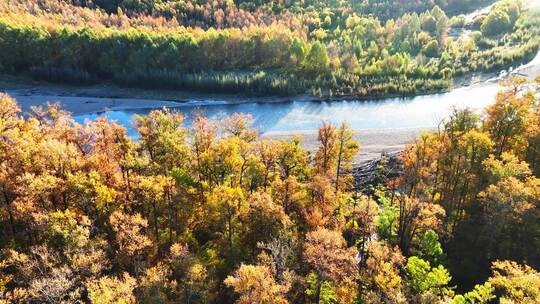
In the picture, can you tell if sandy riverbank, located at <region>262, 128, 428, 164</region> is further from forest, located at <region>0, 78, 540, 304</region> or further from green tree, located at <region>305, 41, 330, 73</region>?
green tree, located at <region>305, 41, 330, 73</region>

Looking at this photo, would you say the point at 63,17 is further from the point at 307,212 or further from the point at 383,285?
the point at 383,285

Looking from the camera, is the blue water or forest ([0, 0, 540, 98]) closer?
the blue water

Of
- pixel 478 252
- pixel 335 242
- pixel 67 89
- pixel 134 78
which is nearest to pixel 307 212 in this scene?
pixel 335 242

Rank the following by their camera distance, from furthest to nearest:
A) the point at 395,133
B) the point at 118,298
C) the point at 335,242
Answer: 1. the point at 395,133
2. the point at 335,242
3. the point at 118,298

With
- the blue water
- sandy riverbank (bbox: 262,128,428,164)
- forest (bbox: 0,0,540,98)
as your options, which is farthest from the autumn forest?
forest (bbox: 0,0,540,98)

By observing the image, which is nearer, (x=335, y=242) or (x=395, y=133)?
(x=335, y=242)

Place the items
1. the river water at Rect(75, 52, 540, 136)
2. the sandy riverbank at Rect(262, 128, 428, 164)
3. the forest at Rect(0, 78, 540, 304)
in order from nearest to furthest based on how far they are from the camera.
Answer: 1. the forest at Rect(0, 78, 540, 304)
2. the sandy riverbank at Rect(262, 128, 428, 164)
3. the river water at Rect(75, 52, 540, 136)
